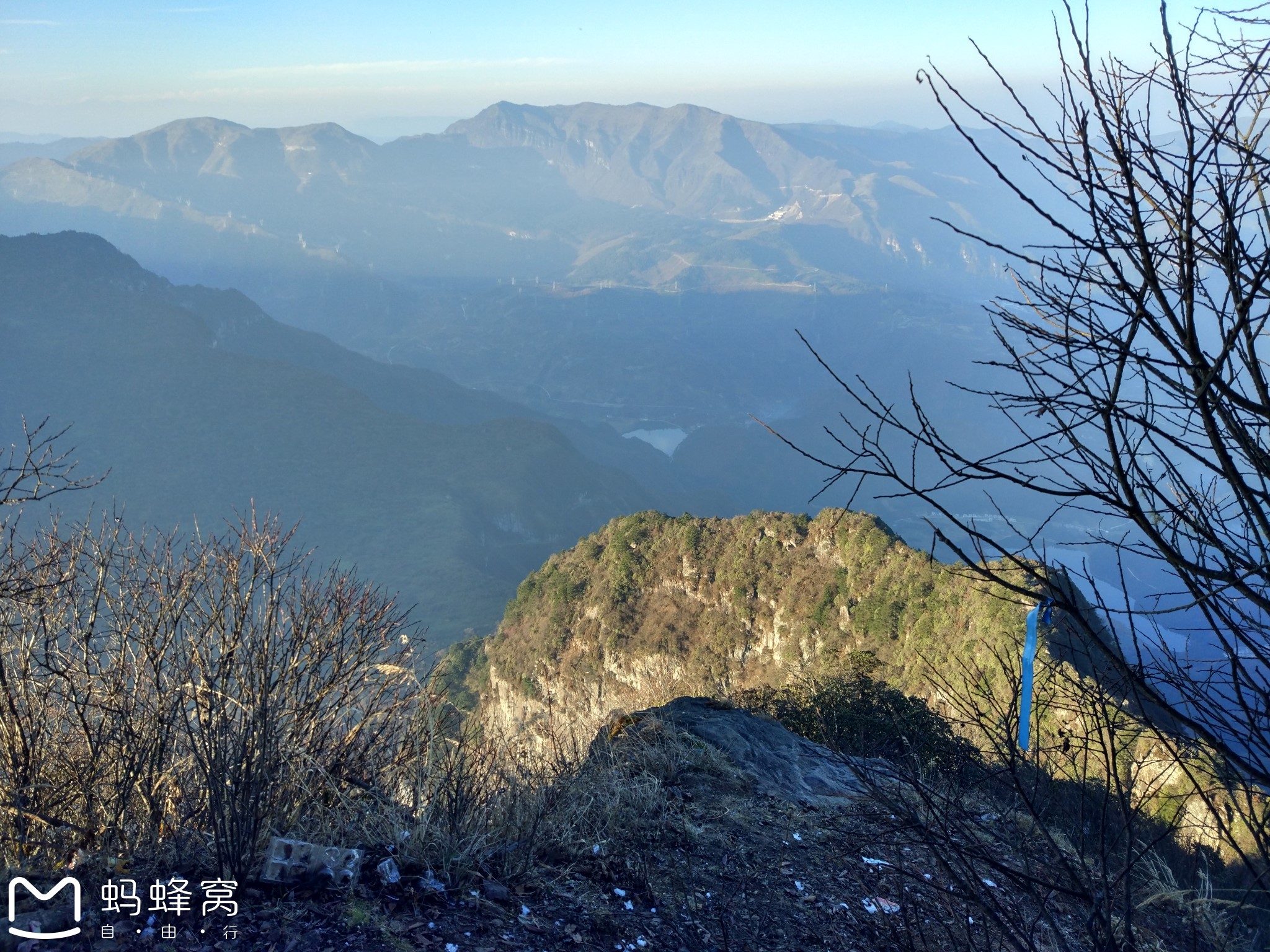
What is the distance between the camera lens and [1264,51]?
2588 mm

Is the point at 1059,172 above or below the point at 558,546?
above

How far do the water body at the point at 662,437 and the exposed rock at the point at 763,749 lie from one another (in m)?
159

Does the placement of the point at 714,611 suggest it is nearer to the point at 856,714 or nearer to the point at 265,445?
the point at 856,714

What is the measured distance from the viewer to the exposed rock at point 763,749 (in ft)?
26.6

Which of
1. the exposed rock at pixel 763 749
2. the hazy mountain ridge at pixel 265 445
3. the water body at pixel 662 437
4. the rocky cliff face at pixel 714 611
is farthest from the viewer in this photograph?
the water body at pixel 662 437

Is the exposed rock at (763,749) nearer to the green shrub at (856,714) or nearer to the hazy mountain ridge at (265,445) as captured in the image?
the green shrub at (856,714)

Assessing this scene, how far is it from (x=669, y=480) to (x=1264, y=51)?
475 ft

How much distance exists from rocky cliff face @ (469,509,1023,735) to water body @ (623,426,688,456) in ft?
415

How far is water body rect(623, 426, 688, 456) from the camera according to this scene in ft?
565

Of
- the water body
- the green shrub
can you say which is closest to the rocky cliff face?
the green shrub

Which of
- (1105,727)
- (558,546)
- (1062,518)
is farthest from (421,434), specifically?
(1105,727)

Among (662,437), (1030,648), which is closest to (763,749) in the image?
(1030,648)

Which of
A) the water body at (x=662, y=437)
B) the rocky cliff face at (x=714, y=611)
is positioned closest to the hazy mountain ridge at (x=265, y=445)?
the rocky cliff face at (x=714, y=611)

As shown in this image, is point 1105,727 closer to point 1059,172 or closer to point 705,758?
point 1059,172
